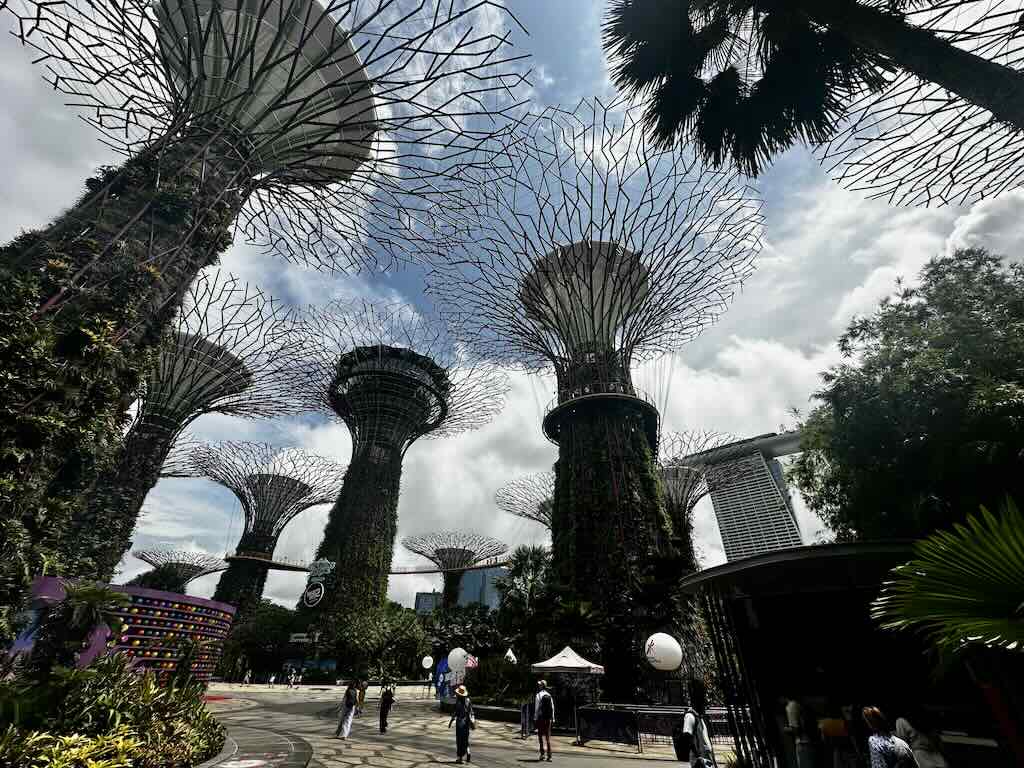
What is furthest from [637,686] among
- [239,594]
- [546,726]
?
[239,594]

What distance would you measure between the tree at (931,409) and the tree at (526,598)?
1056 centimetres

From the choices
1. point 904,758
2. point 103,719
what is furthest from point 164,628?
point 904,758

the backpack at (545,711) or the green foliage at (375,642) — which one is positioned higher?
the green foliage at (375,642)

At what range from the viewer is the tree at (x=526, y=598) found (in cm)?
1722

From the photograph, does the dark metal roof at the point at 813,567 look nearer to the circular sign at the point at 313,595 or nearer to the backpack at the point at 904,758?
the backpack at the point at 904,758

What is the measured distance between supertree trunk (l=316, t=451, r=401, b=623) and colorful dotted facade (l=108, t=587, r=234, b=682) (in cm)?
2028

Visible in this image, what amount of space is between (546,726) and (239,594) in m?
42.0

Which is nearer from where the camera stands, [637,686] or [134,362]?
[134,362]

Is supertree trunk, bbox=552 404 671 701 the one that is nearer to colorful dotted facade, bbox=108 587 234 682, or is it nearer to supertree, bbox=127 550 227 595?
colorful dotted facade, bbox=108 587 234 682

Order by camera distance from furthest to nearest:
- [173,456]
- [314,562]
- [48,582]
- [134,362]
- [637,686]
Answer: [314,562]
[173,456]
[637,686]
[48,582]
[134,362]

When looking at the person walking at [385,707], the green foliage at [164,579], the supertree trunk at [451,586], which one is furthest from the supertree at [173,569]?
the person walking at [385,707]

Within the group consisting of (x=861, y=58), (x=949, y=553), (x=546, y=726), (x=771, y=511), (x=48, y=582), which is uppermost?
(x=771, y=511)

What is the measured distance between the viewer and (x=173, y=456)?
29.9m

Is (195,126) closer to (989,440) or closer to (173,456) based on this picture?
(989,440)
